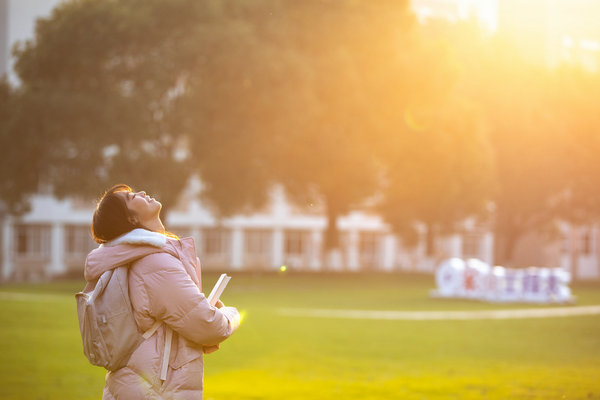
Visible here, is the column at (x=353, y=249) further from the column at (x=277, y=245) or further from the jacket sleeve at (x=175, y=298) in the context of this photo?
the jacket sleeve at (x=175, y=298)

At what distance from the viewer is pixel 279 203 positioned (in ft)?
242

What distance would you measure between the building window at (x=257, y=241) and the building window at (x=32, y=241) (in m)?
16.5

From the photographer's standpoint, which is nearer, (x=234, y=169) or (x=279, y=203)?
(x=234, y=169)

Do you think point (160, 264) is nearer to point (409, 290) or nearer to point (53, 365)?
point (53, 365)

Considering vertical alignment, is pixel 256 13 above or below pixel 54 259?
above

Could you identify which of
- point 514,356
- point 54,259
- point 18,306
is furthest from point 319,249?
point 514,356

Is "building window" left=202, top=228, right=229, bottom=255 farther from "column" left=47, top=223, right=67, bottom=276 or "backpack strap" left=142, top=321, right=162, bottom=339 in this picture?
"backpack strap" left=142, top=321, right=162, bottom=339

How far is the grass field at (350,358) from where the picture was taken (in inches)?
409

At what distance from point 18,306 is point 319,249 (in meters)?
53.6

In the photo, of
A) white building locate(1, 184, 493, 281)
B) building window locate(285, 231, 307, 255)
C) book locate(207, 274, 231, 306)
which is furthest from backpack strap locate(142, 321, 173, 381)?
building window locate(285, 231, 307, 255)

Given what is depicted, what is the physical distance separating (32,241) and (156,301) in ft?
206

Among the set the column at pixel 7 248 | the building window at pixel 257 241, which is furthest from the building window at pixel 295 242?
the column at pixel 7 248

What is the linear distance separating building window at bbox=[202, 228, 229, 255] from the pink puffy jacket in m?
67.0

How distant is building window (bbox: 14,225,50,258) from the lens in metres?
63.2
